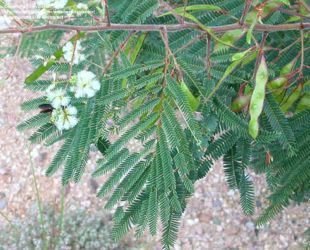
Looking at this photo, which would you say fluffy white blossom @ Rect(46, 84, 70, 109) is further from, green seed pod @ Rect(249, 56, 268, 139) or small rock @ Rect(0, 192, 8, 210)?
small rock @ Rect(0, 192, 8, 210)

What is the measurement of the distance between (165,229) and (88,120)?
446 mm

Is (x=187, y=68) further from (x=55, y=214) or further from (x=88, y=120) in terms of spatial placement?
(x=55, y=214)

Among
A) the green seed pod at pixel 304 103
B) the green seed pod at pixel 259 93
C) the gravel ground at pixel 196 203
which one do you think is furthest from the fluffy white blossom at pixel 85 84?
the gravel ground at pixel 196 203

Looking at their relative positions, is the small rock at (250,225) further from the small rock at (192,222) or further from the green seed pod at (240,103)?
the green seed pod at (240,103)

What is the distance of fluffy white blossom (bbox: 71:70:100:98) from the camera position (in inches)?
45.3

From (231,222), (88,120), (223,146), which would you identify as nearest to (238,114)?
(223,146)

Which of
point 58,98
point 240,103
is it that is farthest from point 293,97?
point 58,98

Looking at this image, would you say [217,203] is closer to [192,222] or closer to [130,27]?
[192,222]

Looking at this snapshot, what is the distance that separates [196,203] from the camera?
274 cm

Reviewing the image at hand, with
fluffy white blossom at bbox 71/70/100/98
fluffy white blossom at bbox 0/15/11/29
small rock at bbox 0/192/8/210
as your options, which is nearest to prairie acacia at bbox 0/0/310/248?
fluffy white blossom at bbox 71/70/100/98

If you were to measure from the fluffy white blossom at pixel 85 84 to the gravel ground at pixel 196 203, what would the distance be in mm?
1578

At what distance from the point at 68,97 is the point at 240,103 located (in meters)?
0.45

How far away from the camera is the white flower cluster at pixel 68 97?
115 centimetres

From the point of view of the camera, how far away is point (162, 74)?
122cm
